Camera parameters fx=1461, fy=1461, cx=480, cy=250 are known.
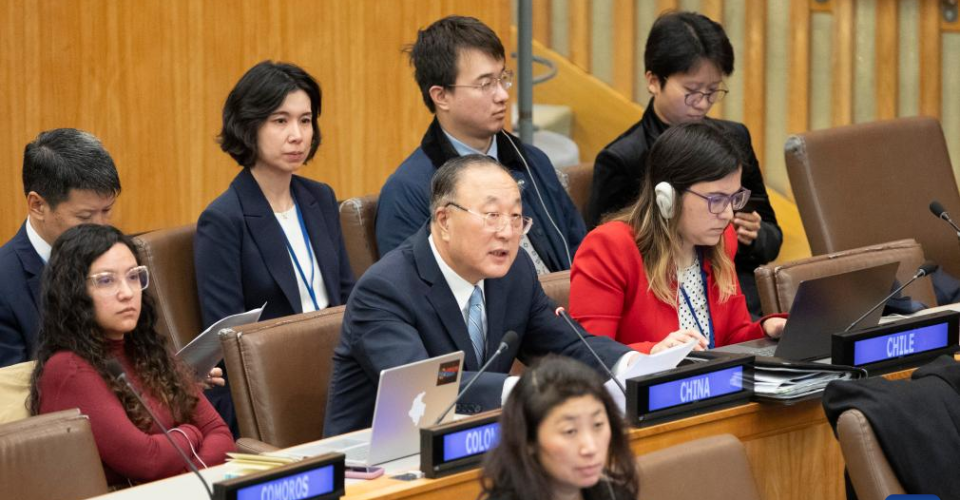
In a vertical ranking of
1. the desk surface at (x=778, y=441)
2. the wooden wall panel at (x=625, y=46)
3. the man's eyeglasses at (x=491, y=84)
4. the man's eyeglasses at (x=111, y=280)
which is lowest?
the desk surface at (x=778, y=441)

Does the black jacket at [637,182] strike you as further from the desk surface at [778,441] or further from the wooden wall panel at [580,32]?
the wooden wall panel at [580,32]

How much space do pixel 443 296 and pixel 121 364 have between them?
588mm

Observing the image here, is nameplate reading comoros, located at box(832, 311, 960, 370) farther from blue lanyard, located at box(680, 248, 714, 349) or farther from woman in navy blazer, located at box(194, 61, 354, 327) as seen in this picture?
woman in navy blazer, located at box(194, 61, 354, 327)

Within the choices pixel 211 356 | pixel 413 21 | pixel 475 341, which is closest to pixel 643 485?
pixel 475 341

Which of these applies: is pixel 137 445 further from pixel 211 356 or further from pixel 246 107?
pixel 246 107

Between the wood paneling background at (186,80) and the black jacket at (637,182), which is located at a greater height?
the wood paneling background at (186,80)

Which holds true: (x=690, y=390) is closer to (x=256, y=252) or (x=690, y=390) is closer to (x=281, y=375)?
(x=281, y=375)

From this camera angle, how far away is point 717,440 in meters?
2.12

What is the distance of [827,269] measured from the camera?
3.24 meters

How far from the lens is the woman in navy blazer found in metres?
3.49

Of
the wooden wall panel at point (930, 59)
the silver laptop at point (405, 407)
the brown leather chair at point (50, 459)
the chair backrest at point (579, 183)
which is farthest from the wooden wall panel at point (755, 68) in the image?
the brown leather chair at point (50, 459)

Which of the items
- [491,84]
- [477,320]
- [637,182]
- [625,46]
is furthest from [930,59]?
[477,320]

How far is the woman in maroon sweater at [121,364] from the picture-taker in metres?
2.59

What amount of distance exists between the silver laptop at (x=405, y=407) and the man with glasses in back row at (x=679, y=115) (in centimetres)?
173
